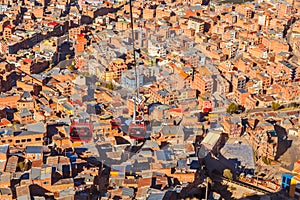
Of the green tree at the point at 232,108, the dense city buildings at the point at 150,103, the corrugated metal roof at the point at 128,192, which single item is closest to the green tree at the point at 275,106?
the dense city buildings at the point at 150,103

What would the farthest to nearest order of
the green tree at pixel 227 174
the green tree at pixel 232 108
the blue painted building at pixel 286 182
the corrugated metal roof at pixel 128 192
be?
the green tree at pixel 232 108 → the green tree at pixel 227 174 → the blue painted building at pixel 286 182 → the corrugated metal roof at pixel 128 192

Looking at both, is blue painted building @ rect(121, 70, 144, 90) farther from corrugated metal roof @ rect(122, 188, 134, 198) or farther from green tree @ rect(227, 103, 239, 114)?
corrugated metal roof @ rect(122, 188, 134, 198)

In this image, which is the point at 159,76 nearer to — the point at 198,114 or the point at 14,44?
the point at 198,114

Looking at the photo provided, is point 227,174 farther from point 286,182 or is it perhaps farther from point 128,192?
point 128,192

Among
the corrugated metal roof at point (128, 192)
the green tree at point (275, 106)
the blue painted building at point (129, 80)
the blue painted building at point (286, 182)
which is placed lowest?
the blue painted building at point (286, 182)

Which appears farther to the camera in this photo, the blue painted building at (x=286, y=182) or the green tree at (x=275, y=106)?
the green tree at (x=275, y=106)

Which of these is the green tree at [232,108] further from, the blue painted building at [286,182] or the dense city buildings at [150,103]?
the blue painted building at [286,182]

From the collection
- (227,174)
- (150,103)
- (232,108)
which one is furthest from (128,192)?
(232,108)

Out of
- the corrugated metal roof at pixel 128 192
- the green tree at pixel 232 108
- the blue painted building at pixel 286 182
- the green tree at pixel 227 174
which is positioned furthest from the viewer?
the green tree at pixel 232 108

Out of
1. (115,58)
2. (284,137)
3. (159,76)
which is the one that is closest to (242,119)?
(284,137)
